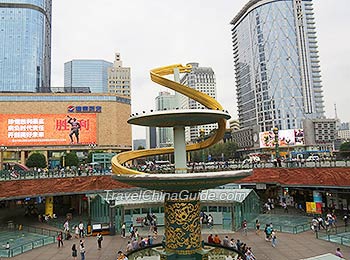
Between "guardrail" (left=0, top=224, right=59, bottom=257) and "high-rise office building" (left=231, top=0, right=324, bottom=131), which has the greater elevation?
"high-rise office building" (left=231, top=0, right=324, bottom=131)

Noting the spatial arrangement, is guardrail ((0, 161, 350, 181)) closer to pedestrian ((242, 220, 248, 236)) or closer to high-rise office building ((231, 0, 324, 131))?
pedestrian ((242, 220, 248, 236))

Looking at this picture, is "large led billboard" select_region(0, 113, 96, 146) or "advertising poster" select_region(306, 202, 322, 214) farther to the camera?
"large led billboard" select_region(0, 113, 96, 146)

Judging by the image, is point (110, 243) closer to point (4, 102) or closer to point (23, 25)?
point (4, 102)

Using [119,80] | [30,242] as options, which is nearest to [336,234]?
[30,242]

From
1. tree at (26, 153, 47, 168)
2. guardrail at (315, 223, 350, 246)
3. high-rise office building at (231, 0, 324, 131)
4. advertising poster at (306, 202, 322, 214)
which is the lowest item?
guardrail at (315, 223, 350, 246)

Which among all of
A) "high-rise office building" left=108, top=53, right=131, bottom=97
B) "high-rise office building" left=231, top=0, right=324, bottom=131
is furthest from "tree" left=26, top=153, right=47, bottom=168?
"high-rise office building" left=108, top=53, right=131, bottom=97

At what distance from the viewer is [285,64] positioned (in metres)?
114

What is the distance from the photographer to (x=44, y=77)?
4759 inches

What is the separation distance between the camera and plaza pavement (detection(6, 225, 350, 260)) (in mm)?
21000

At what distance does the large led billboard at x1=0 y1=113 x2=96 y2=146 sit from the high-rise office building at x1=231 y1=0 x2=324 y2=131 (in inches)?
2700

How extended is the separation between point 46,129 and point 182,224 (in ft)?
199

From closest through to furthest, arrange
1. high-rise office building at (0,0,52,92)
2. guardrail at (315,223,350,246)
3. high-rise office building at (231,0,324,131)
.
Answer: guardrail at (315,223,350,246), high-rise office building at (0,0,52,92), high-rise office building at (231,0,324,131)

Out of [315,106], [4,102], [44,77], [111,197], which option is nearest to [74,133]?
[4,102]

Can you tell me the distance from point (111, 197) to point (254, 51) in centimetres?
10511
